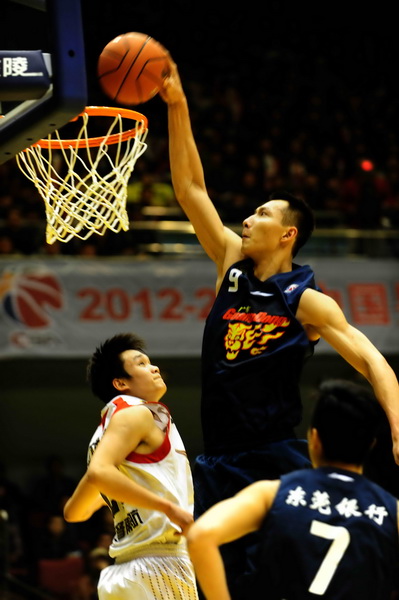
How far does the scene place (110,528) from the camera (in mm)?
11023

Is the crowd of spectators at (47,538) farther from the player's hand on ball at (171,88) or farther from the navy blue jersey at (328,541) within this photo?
the navy blue jersey at (328,541)

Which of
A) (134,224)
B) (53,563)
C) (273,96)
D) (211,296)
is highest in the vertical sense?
(273,96)

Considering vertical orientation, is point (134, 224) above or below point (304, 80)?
below

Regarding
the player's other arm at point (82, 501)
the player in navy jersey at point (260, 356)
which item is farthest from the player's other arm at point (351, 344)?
the player's other arm at point (82, 501)

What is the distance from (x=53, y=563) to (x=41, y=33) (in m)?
7.42

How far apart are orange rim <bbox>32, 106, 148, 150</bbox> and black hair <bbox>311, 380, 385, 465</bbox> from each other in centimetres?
215

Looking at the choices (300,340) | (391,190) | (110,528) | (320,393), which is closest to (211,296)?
(110,528)

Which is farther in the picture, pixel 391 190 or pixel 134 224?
pixel 391 190

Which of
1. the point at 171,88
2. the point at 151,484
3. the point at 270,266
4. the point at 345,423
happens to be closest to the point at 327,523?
the point at 345,423

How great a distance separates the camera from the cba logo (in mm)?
10656

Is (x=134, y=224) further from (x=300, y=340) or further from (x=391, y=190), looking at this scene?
(x=300, y=340)

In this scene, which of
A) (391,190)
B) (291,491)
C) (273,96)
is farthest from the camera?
(273,96)

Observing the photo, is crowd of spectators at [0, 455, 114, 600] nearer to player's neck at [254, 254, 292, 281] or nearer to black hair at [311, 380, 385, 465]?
player's neck at [254, 254, 292, 281]

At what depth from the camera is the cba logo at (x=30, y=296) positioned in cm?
1066
